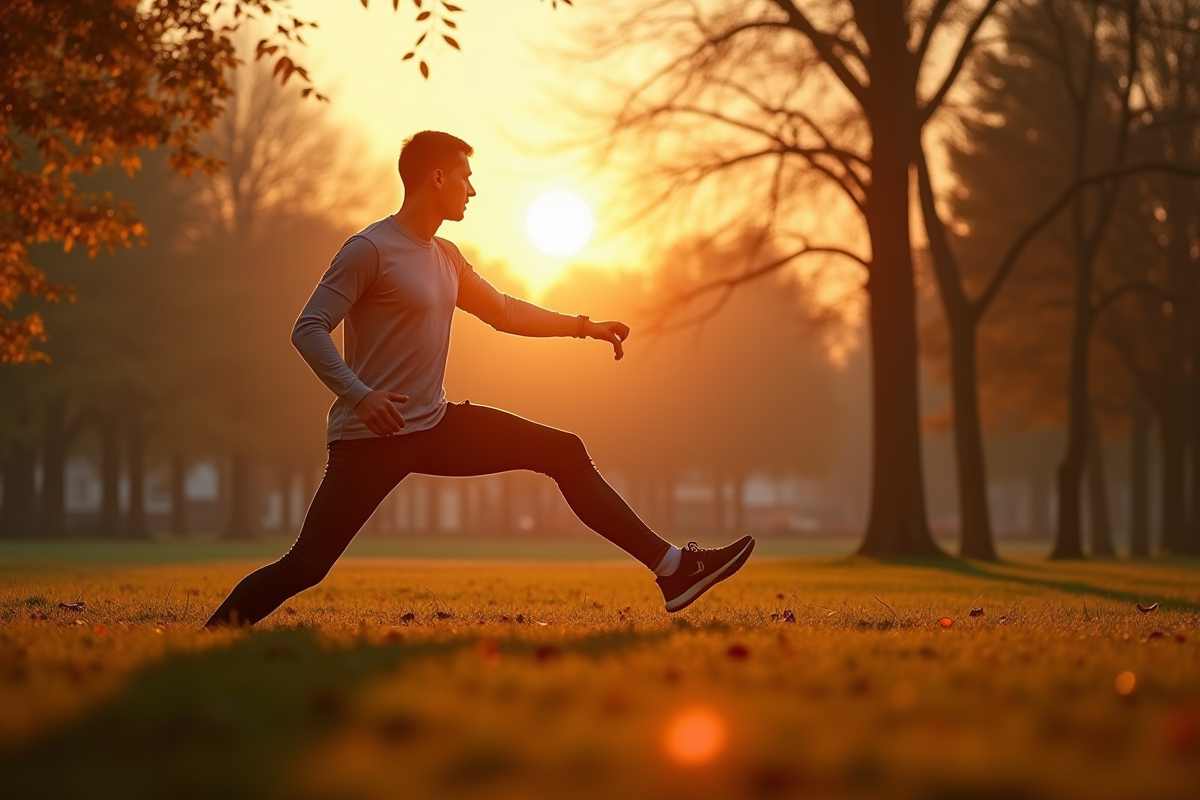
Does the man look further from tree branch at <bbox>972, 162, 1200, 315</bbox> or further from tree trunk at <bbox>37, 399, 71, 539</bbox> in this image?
tree trunk at <bbox>37, 399, 71, 539</bbox>

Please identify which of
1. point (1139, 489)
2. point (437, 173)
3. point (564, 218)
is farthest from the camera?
point (1139, 489)

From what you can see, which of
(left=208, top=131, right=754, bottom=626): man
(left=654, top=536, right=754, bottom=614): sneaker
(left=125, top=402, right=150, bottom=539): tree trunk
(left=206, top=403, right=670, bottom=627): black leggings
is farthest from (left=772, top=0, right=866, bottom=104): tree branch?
(left=125, top=402, right=150, bottom=539): tree trunk

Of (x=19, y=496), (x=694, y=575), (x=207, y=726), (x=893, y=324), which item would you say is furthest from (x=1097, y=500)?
(x=207, y=726)

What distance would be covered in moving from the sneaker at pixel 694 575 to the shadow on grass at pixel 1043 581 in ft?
14.1

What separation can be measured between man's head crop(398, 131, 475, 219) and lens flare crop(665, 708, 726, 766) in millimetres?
3638

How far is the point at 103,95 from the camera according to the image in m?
12.7

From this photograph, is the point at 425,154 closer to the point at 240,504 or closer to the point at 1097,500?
the point at 1097,500

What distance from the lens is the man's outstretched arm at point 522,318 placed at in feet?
24.3

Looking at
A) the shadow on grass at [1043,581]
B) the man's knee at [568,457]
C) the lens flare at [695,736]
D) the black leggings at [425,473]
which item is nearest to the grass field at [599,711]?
the lens flare at [695,736]

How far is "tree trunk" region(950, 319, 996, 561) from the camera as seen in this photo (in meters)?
24.5

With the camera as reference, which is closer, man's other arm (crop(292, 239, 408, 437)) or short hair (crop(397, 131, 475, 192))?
man's other arm (crop(292, 239, 408, 437))

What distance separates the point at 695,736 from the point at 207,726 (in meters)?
1.10

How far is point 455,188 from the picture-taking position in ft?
22.9

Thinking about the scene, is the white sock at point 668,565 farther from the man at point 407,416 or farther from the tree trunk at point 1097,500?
the tree trunk at point 1097,500
